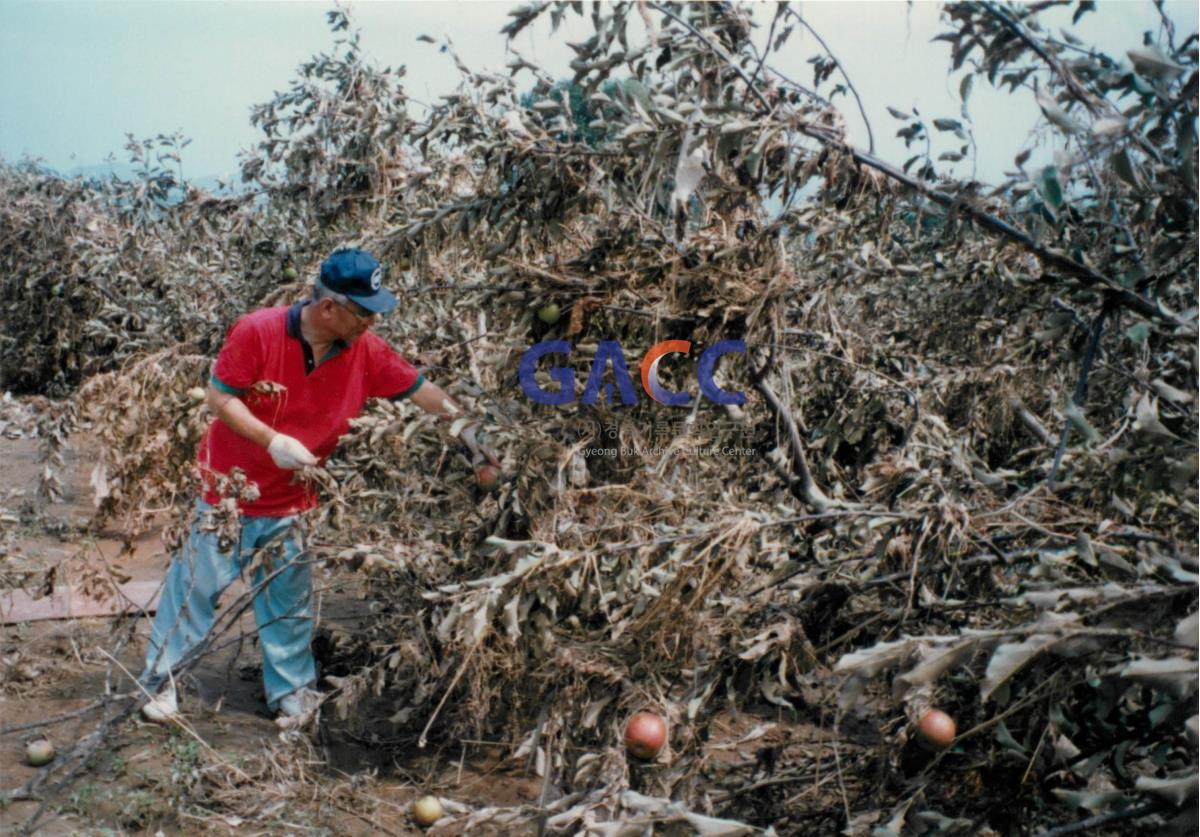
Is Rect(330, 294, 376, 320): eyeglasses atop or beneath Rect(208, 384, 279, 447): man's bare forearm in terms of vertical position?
atop

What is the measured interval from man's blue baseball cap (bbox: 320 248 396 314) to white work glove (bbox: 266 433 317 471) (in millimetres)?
465

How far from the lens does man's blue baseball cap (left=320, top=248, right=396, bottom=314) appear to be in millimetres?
3289

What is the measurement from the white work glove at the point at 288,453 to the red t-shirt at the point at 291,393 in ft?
0.44

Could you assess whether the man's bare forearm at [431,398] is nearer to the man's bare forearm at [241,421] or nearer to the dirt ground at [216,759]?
the man's bare forearm at [241,421]

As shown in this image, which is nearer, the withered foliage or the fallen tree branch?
the withered foliage

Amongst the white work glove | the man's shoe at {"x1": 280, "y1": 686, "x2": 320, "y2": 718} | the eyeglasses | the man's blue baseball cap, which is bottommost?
the man's shoe at {"x1": 280, "y1": 686, "x2": 320, "y2": 718}

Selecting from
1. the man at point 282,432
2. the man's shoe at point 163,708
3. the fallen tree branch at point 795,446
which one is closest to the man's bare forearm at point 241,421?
the man at point 282,432

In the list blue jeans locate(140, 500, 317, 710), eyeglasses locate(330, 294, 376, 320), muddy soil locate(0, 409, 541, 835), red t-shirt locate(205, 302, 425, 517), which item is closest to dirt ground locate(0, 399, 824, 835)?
muddy soil locate(0, 409, 541, 835)

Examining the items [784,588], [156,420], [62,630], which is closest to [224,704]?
[62,630]

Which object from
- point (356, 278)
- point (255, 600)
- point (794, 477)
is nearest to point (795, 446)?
point (794, 477)

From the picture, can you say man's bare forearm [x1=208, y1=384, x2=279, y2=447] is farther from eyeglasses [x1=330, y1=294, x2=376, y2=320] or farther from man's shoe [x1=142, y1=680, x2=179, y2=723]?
man's shoe [x1=142, y1=680, x2=179, y2=723]

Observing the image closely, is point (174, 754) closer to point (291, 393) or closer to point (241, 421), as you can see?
point (241, 421)

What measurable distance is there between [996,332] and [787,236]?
1041mm

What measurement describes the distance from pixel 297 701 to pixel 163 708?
43 centimetres
